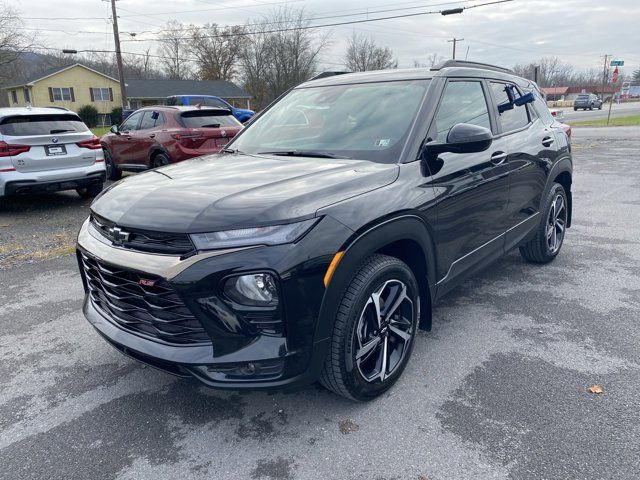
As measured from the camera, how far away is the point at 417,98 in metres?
3.23

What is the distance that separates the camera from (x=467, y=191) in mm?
3299

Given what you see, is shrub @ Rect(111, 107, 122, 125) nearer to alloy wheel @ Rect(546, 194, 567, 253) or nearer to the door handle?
alloy wheel @ Rect(546, 194, 567, 253)

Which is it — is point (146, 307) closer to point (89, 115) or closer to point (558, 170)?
point (558, 170)

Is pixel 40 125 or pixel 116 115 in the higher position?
pixel 40 125

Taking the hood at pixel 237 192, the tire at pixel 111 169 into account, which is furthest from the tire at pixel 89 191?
the hood at pixel 237 192

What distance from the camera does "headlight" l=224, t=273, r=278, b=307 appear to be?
7.13 ft

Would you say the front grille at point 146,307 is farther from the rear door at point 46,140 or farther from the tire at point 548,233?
the rear door at point 46,140

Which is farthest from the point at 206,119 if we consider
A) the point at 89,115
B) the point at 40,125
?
the point at 89,115

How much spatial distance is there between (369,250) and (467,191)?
1.16m

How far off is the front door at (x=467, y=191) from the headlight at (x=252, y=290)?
132 cm

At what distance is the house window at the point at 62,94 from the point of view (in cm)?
5066

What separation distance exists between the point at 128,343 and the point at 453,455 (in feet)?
5.59

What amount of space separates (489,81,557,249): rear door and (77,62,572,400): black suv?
0.19ft

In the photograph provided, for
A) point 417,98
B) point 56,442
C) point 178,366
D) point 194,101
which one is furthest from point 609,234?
point 194,101
